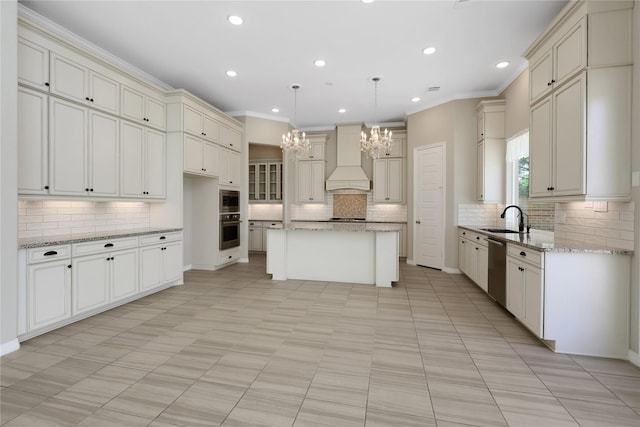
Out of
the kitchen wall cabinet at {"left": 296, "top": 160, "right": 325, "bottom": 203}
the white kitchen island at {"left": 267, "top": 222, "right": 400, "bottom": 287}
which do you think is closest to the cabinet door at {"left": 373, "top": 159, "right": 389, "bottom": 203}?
the kitchen wall cabinet at {"left": 296, "top": 160, "right": 325, "bottom": 203}

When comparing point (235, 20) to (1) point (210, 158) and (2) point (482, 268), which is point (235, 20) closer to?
(1) point (210, 158)

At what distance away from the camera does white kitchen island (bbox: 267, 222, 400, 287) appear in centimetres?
456

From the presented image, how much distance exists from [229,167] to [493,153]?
193 inches

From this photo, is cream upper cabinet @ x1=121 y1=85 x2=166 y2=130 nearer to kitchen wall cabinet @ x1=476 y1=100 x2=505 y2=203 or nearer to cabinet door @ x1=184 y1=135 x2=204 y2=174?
cabinet door @ x1=184 y1=135 x2=204 y2=174

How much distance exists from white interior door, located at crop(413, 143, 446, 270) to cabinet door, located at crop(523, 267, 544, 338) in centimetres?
282

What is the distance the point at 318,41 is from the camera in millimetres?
3648

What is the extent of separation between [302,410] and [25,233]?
3.47 m

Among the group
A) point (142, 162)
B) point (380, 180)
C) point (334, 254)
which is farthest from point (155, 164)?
point (380, 180)

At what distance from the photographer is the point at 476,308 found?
3.64 metres

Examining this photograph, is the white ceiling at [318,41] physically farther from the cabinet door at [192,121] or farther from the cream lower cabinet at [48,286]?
the cream lower cabinet at [48,286]

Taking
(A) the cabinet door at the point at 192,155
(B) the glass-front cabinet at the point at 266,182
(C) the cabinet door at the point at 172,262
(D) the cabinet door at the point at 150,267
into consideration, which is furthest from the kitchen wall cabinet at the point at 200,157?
(B) the glass-front cabinet at the point at 266,182

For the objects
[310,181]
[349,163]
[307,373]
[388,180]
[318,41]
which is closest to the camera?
[307,373]

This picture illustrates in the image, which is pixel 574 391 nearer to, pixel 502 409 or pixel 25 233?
pixel 502 409

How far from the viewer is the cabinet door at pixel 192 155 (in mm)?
4707
